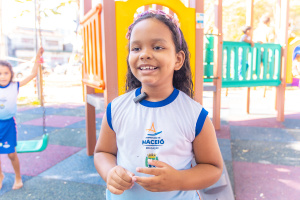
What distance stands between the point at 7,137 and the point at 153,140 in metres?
2.13

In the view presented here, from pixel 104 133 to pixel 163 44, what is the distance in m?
0.51

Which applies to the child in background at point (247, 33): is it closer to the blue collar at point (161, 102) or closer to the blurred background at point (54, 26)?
the blurred background at point (54, 26)

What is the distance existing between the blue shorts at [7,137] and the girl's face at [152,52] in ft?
6.92

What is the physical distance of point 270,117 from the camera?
5.70 metres

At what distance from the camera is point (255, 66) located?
536 centimetres

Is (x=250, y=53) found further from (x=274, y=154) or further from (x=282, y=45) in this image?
(x=274, y=154)

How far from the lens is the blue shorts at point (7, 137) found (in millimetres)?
2668

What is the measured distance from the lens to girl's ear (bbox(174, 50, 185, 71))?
1261 millimetres

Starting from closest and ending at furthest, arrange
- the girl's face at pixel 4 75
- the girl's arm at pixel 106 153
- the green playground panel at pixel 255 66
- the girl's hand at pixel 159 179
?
the girl's hand at pixel 159 179 < the girl's arm at pixel 106 153 < the girl's face at pixel 4 75 < the green playground panel at pixel 255 66

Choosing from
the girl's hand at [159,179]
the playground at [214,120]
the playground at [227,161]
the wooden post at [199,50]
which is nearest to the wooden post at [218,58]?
→ the playground at [214,120]

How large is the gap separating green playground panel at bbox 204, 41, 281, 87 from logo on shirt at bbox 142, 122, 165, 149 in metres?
4.05

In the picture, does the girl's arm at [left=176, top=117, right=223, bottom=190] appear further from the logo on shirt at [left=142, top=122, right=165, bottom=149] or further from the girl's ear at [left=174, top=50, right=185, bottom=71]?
the girl's ear at [left=174, top=50, right=185, bottom=71]

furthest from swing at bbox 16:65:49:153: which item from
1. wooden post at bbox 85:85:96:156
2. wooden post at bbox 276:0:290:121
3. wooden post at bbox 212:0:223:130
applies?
wooden post at bbox 276:0:290:121

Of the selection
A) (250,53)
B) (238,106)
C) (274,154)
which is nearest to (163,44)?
(274,154)
